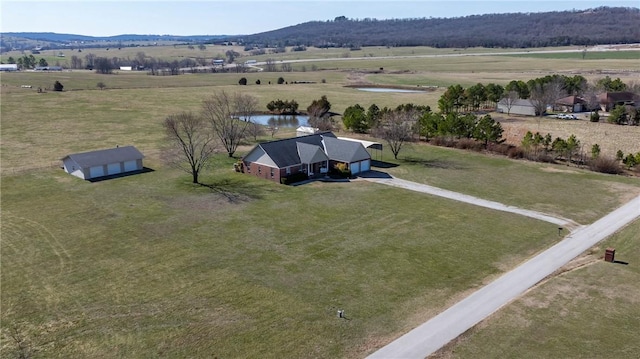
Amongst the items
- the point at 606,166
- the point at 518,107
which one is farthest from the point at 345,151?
the point at 518,107

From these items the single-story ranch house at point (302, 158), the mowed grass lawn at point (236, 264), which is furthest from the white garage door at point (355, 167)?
the mowed grass lawn at point (236, 264)

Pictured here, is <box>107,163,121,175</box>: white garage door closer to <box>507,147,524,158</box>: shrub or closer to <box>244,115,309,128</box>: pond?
<box>244,115,309,128</box>: pond

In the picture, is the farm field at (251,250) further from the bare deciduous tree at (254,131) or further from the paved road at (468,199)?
the bare deciduous tree at (254,131)

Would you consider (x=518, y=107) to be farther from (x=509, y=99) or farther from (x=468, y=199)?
(x=468, y=199)

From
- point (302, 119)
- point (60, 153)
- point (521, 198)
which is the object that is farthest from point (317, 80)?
point (521, 198)

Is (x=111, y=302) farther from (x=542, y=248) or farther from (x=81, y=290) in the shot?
(x=542, y=248)

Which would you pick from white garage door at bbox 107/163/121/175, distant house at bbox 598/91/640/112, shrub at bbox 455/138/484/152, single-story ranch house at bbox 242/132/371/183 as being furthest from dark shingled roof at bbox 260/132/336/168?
distant house at bbox 598/91/640/112
